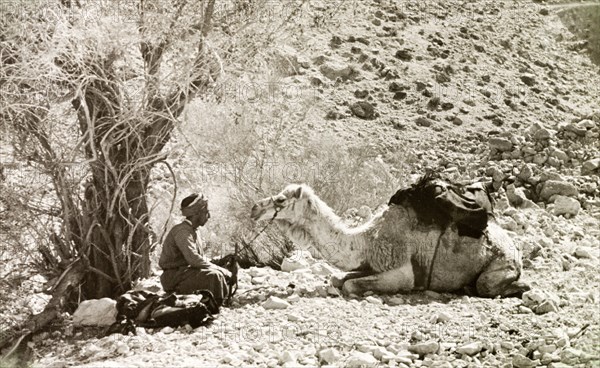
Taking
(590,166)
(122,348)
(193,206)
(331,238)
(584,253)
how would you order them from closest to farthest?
(122,348) → (193,206) → (331,238) → (584,253) → (590,166)

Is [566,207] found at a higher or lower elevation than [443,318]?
lower

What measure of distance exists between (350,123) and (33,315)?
984cm

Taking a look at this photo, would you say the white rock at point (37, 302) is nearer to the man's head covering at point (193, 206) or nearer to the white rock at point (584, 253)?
the man's head covering at point (193, 206)

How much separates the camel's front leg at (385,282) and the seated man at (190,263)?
1283 mm

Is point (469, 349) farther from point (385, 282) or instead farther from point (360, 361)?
point (385, 282)

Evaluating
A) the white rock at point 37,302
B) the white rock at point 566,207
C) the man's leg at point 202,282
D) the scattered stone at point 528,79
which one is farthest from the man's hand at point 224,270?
the scattered stone at point 528,79

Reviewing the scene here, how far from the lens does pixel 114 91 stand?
1112 centimetres

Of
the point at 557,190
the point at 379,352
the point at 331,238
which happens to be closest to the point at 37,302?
the point at 331,238

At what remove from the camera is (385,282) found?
1138 cm

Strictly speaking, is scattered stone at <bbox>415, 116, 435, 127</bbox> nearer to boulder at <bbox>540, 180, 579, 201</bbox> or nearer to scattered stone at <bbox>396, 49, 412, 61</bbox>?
scattered stone at <bbox>396, 49, 412, 61</bbox>

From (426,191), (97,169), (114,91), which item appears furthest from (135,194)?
(426,191)

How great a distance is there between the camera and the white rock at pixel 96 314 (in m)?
10.7

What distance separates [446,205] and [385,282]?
1023mm

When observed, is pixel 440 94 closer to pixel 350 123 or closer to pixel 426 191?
pixel 350 123
